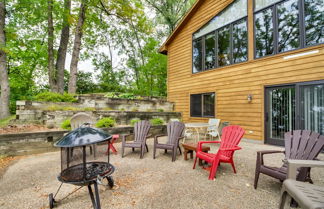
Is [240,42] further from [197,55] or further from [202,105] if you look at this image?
[202,105]

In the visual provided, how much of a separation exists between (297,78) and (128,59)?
13488 millimetres

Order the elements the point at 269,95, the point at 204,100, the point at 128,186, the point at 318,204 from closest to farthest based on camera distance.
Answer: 1. the point at 318,204
2. the point at 128,186
3. the point at 269,95
4. the point at 204,100

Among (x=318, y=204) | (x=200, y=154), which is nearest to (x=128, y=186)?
(x=200, y=154)

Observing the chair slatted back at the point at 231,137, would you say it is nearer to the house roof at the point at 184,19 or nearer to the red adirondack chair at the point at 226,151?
the red adirondack chair at the point at 226,151

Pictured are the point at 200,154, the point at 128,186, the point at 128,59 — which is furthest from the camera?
the point at 128,59

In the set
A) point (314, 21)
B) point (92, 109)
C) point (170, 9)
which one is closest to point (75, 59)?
point (92, 109)

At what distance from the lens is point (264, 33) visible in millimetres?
5418

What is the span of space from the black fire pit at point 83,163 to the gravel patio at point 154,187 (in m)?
0.28

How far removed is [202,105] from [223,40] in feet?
9.38

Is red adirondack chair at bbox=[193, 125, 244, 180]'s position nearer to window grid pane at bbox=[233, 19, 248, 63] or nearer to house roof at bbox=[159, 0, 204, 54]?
window grid pane at bbox=[233, 19, 248, 63]

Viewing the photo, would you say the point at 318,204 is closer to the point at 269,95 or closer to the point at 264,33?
the point at 269,95

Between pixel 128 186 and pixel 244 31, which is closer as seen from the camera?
pixel 128 186

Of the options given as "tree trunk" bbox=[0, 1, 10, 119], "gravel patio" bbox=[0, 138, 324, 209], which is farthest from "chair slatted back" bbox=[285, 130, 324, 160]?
"tree trunk" bbox=[0, 1, 10, 119]

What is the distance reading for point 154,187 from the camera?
8.05 ft
